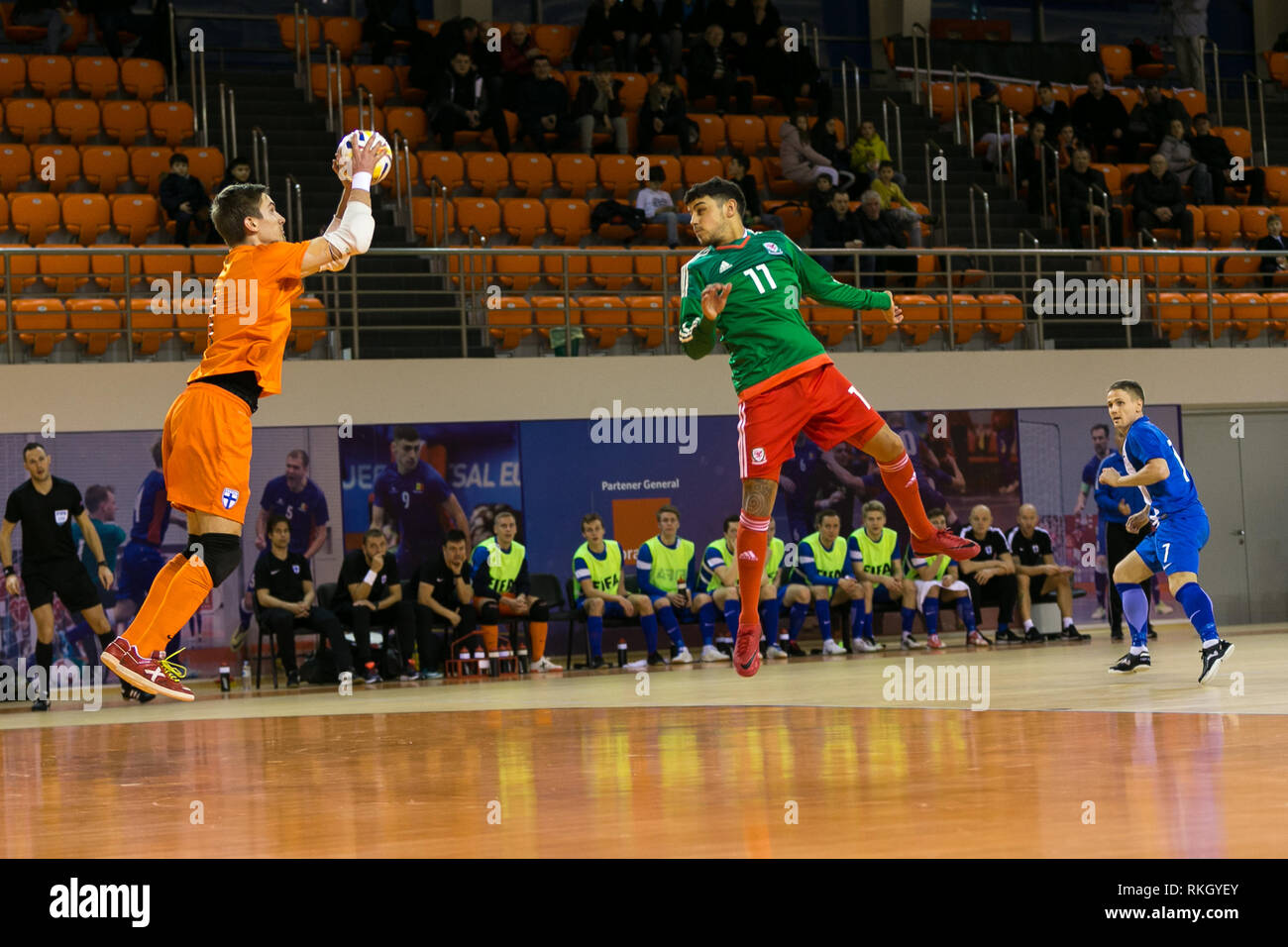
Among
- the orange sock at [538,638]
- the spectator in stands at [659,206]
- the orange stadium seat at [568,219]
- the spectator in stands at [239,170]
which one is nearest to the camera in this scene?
the orange sock at [538,638]

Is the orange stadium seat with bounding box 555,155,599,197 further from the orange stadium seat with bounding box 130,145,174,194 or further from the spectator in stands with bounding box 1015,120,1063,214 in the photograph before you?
the spectator in stands with bounding box 1015,120,1063,214

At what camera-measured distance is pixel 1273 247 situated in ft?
59.2

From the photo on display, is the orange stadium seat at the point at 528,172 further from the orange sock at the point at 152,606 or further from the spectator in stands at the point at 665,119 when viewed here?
the orange sock at the point at 152,606

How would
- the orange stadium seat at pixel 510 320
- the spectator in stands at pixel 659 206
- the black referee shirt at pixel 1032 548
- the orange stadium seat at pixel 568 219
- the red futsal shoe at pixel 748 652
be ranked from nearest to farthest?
the red futsal shoe at pixel 748 652
the orange stadium seat at pixel 510 320
the black referee shirt at pixel 1032 548
the spectator in stands at pixel 659 206
the orange stadium seat at pixel 568 219

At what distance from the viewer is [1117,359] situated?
53.5ft

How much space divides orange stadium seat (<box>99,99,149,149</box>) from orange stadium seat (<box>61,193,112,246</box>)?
143 centimetres

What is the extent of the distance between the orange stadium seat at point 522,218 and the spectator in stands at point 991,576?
5.69 meters

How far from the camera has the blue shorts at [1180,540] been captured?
9.16m

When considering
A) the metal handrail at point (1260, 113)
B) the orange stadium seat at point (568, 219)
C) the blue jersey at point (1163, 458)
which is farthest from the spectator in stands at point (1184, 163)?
the blue jersey at point (1163, 458)

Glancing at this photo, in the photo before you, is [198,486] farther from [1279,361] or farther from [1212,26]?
[1212,26]

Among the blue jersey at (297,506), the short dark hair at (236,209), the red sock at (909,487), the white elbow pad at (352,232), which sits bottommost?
the red sock at (909,487)

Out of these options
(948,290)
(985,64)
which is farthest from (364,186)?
(985,64)

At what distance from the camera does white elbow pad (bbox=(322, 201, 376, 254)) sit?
19.3ft

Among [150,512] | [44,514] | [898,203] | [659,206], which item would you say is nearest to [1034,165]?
[898,203]
